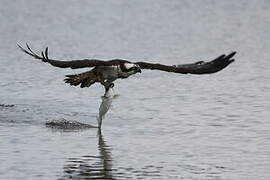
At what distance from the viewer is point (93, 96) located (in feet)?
60.2

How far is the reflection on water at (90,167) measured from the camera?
469 inches

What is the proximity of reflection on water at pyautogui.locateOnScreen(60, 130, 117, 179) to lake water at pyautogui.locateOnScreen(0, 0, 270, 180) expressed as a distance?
0.6 inches

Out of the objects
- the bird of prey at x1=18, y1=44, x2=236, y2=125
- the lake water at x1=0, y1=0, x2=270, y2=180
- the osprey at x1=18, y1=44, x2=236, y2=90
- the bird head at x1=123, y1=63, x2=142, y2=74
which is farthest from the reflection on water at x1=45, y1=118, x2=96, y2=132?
the bird head at x1=123, y1=63, x2=142, y2=74

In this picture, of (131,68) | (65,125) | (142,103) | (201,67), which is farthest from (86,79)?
(142,103)

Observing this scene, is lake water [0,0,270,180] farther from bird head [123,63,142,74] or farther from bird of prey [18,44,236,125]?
bird head [123,63,142,74]

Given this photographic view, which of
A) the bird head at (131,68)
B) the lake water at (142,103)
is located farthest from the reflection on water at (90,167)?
the bird head at (131,68)

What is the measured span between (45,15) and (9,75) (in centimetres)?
1238

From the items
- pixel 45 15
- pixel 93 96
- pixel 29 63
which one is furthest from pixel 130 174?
pixel 45 15

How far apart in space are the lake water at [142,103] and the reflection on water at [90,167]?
0.01 m

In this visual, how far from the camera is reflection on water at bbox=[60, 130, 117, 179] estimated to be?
11914 mm

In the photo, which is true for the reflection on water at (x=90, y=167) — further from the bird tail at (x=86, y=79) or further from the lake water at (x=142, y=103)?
the bird tail at (x=86, y=79)

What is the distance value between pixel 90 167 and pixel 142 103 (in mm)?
5234

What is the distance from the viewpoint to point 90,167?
489 inches

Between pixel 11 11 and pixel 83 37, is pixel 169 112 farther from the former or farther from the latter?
pixel 11 11
